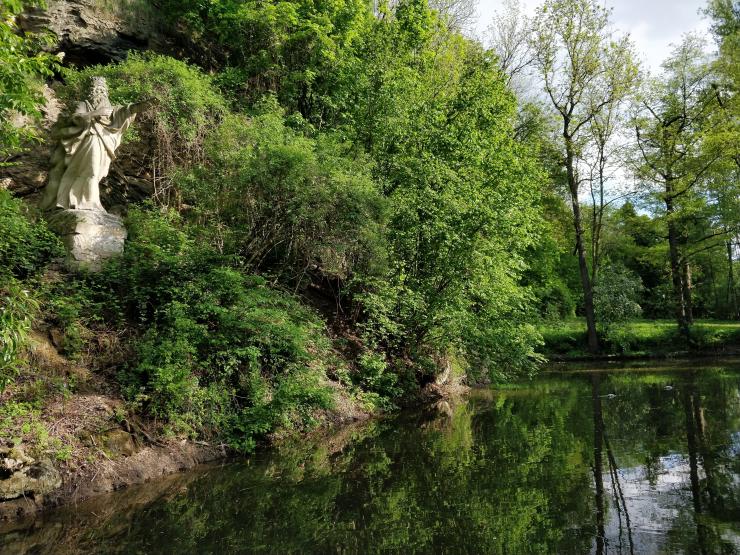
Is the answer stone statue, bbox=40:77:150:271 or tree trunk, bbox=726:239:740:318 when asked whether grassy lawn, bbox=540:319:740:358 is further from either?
stone statue, bbox=40:77:150:271

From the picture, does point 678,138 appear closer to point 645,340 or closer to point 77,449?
point 645,340

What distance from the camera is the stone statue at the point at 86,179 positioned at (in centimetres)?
881

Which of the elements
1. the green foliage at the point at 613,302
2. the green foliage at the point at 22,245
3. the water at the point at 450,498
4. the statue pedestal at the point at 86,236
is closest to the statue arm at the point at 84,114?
the statue pedestal at the point at 86,236

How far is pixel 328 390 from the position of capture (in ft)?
29.4

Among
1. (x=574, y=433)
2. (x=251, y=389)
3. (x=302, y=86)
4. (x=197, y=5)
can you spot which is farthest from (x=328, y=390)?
(x=197, y=5)

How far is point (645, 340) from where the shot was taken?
83.3ft

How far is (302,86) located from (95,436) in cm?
1312

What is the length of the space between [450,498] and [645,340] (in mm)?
23280

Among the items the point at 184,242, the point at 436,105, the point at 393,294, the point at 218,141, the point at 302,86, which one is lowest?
the point at 393,294

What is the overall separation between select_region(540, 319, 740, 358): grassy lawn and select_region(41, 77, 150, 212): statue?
67.8 feet

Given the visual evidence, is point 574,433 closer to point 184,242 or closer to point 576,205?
point 184,242

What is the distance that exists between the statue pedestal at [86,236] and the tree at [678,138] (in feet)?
79.5

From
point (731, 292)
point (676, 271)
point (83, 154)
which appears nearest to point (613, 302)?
point (676, 271)

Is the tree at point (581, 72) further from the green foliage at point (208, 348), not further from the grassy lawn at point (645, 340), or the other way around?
the green foliage at point (208, 348)
